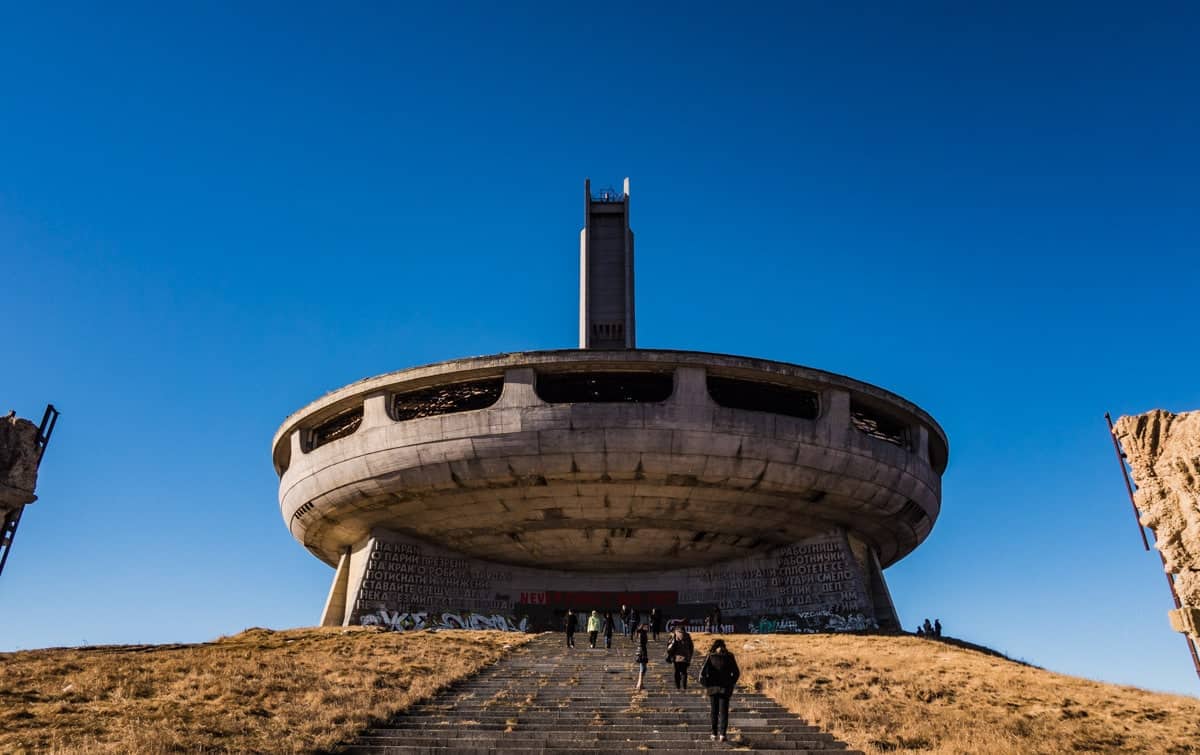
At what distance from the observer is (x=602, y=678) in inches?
706

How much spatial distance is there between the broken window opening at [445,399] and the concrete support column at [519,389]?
1.31 metres

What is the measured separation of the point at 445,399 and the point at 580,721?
20129mm

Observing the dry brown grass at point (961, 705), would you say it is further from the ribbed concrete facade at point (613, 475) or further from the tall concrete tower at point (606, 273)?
the tall concrete tower at point (606, 273)

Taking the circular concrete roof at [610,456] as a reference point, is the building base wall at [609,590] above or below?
below

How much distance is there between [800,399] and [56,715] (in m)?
24.6

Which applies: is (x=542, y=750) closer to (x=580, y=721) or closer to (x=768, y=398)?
(x=580, y=721)

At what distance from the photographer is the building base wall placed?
3250 cm

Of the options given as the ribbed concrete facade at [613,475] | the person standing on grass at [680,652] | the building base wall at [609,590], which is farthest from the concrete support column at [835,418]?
the person standing on grass at [680,652]

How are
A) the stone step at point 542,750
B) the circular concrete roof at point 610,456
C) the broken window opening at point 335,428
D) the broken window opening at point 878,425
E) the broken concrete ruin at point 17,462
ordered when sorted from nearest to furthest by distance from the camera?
1. the stone step at point 542,750
2. the broken concrete ruin at point 17,462
3. the circular concrete roof at point 610,456
4. the broken window opening at point 878,425
5. the broken window opening at point 335,428

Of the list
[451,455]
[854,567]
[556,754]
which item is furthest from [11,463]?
[854,567]

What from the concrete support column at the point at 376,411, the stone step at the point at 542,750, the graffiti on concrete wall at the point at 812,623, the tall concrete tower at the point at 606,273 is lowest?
the stone step at the point at 542,750

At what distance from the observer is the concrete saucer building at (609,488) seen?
30031 millimetres

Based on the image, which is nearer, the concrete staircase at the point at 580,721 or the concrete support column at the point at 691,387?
the concrete staircase at the point at 580,721

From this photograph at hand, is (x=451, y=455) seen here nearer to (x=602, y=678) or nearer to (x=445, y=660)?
(x=445, y=660)
